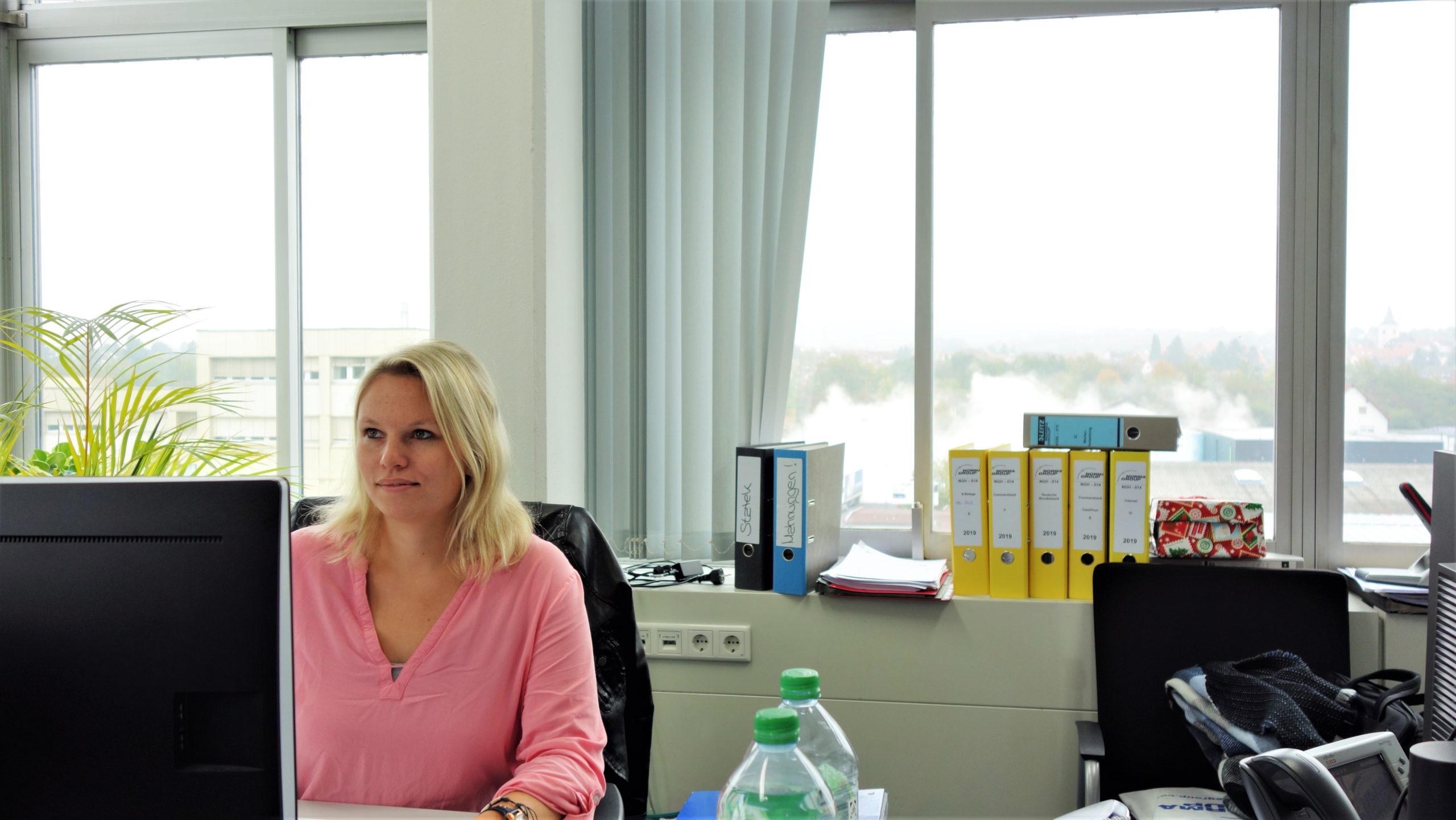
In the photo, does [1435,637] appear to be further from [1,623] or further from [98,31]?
[98,31]

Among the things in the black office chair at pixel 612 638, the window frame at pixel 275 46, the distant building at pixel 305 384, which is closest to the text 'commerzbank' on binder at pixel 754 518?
the black office chair at pixel 612 638

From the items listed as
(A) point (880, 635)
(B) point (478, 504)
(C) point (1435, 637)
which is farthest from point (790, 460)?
(C) point (1435, 637)

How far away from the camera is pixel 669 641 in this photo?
2.09 m

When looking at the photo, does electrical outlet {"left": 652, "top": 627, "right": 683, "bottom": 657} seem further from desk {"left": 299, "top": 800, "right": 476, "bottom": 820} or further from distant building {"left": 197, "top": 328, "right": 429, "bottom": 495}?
distant building {"left": 197, "top": 328, "right": 429, "bottom": 495}

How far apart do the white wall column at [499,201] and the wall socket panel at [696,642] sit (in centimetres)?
40

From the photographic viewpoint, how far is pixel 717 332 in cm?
230

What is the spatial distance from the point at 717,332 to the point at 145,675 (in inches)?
67.3

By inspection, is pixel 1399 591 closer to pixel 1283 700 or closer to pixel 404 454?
pixel 1283 700

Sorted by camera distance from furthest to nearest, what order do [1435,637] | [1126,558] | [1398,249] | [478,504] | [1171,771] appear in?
[1398,249]
[1126,558]
[1171,771]
[478,504]
[1435,637]

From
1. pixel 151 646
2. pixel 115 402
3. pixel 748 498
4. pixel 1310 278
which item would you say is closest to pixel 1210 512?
pixel 1310 278

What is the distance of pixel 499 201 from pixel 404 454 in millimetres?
843

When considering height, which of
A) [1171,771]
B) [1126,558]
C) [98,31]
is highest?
[98,31]

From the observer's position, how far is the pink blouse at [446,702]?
128 centimetres

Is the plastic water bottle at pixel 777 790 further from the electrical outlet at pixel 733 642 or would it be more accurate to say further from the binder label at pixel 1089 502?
the binder label at pixel 1089 502
